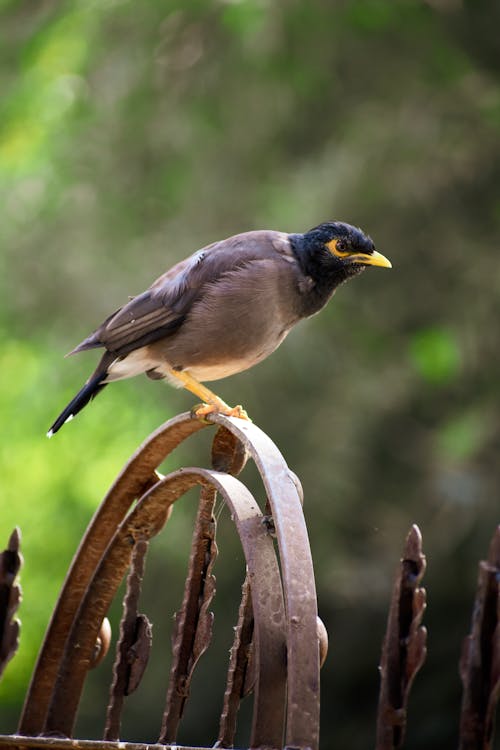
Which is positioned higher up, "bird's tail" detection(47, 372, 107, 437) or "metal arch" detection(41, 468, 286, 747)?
"bird's tail" detection(47, 372, 107, 437)

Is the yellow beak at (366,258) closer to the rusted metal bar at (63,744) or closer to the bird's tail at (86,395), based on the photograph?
the bird's tail at (86,395)

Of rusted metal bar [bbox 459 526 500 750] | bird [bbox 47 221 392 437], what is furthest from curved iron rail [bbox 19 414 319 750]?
bird [bbox 47 221 392 437]

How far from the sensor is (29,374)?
10102mm

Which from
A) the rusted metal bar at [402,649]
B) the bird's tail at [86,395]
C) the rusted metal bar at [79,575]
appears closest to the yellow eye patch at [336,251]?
the bird's tail at [86,395]

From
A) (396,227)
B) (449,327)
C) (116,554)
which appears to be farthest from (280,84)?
(116,554)

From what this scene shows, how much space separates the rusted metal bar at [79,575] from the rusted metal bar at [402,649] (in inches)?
30.9

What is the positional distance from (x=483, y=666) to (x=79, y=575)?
3.65 ft

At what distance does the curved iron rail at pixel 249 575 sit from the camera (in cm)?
160

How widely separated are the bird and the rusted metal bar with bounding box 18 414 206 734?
744 mm

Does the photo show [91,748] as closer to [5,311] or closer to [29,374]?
[5,311]

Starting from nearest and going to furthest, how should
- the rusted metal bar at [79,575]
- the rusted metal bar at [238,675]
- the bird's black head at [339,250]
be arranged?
1. the rusted metal bar at [238,675]
2. the rusted metal bar at [79,575]
3. the bird's black head at [339,250]

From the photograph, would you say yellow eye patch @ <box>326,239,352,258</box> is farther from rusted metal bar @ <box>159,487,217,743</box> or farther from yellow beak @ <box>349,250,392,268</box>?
rusted metal bar @ <box>159,487,217,743</box>

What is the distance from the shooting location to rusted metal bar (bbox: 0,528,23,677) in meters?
2.47

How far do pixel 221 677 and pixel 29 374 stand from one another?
4778 millimetres
